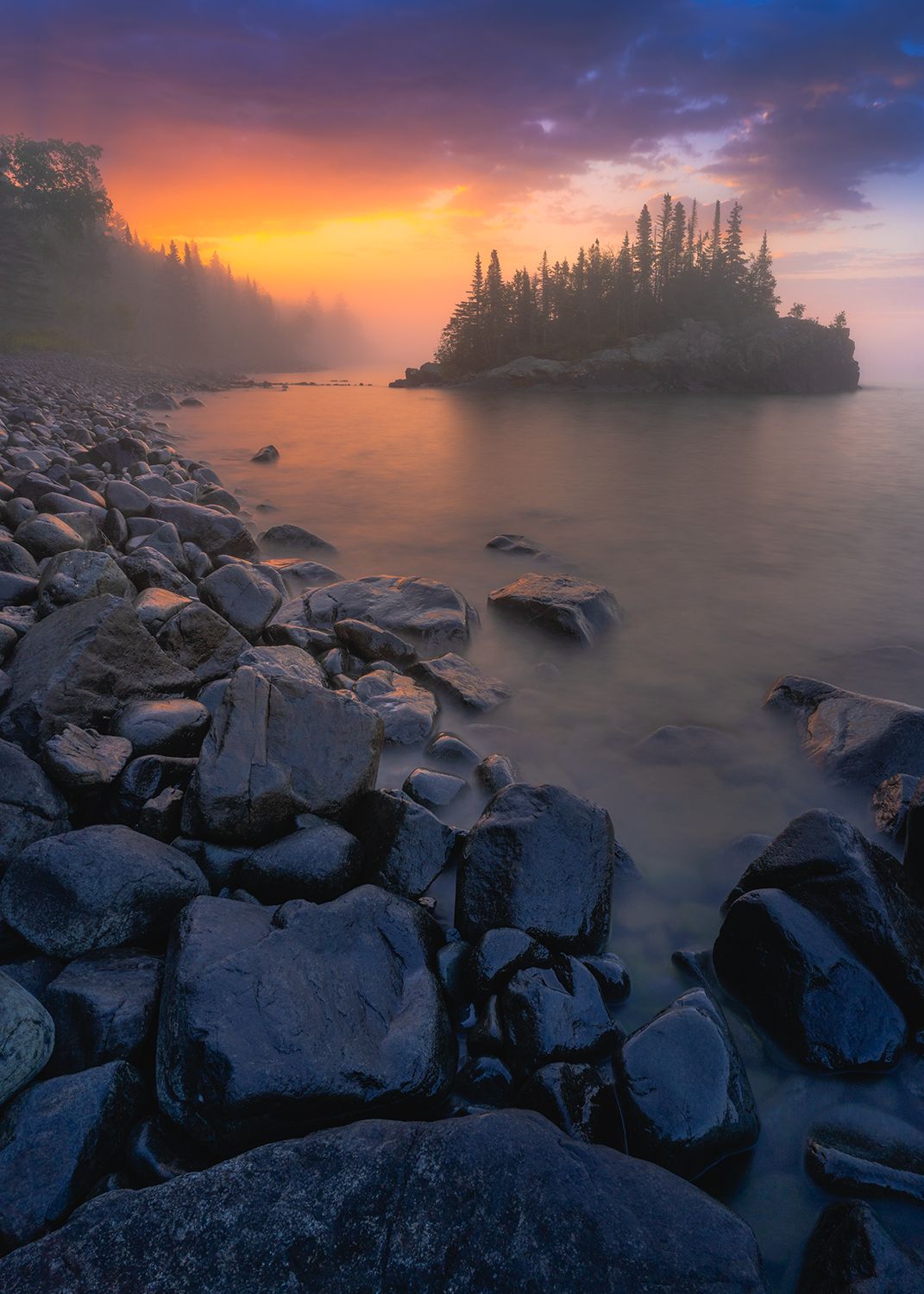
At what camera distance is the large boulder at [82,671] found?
443cm

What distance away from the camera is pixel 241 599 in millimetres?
7234

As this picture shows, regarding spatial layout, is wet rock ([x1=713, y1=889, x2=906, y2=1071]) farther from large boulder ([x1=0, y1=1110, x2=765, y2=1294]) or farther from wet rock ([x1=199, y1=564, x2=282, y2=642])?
wet rock ([x1=199, y1=564, x2=282, y2=642])

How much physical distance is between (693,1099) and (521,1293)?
1208 millimetres

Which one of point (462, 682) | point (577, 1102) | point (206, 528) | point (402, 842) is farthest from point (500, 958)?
point (206, 528)

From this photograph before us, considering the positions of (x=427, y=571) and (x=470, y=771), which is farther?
(x=427, y=571)

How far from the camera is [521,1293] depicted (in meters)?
1.94

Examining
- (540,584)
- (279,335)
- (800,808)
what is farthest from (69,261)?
(800,808)

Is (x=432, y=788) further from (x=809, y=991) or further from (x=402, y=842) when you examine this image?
(x=809, y=991)

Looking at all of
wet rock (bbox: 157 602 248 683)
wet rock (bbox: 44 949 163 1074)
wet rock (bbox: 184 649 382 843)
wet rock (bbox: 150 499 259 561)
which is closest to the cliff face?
wet rock (bbox: 150 499 259 561)

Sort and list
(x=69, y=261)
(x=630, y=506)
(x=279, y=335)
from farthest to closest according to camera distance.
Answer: (x=279, y=335), (x=69, y=261), (x=630, y=506)

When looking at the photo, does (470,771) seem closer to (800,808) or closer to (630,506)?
(800,808)

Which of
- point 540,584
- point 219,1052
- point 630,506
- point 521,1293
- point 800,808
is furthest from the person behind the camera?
point 630,506

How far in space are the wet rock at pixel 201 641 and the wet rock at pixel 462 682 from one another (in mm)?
1923

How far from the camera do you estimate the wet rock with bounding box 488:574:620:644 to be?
8539 mm
